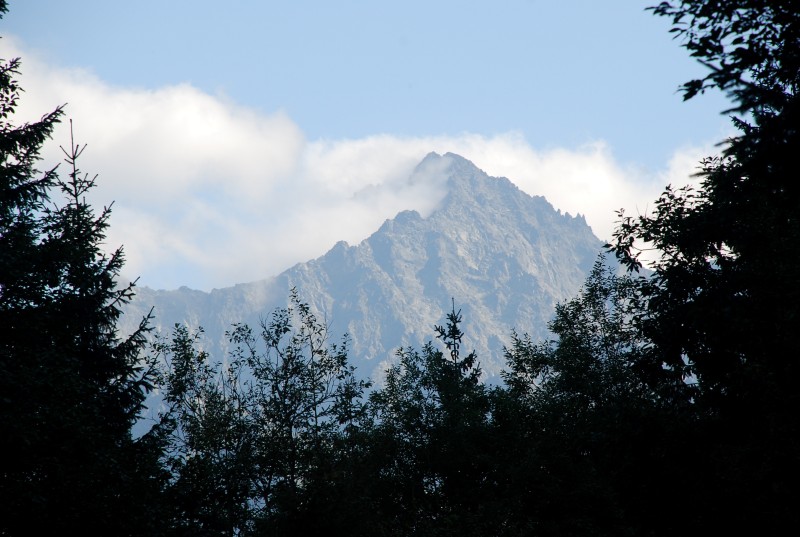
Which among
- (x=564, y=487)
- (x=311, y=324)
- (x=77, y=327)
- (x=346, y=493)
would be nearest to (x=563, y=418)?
(x=564, y=487)

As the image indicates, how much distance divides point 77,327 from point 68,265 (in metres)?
2.37

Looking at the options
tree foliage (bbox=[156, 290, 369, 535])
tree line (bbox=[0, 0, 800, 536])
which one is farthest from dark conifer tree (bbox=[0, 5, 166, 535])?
tree foliage (bbox=[156, 290, 369, 535])

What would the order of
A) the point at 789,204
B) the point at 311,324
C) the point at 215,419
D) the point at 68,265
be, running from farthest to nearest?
the point at 311,324
the point at 215,419
the point at 68,265
the point at 789,204

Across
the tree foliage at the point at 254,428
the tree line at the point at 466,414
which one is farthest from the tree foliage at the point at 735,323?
the tree foliage at the point at 254,428

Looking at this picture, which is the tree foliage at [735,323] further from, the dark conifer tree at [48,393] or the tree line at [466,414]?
the dark conifer tree at [48,393]

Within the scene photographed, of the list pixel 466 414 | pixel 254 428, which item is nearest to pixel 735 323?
pixel 466 414

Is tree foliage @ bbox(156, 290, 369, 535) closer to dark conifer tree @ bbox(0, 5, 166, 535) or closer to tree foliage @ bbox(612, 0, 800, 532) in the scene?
dark conifer tree @ bbox(0, 5, 166, 535)

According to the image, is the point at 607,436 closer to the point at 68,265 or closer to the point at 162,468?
the point at 162,468

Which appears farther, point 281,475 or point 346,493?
point 281,475

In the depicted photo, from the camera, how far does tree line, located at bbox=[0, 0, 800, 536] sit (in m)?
15.7

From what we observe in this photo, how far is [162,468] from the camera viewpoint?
2311cm

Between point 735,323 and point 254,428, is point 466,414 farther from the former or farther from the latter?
point 735,323

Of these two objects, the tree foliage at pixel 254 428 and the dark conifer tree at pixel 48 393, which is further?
the tree foliage at pixel 254 428

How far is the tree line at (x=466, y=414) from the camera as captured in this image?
15.7 metres
